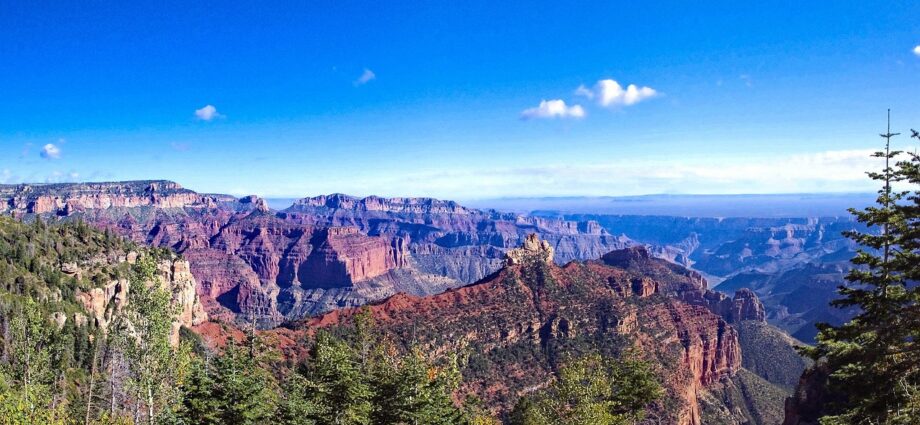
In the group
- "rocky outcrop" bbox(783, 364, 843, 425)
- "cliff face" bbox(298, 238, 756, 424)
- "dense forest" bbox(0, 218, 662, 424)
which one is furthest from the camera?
"cliff face" bbox(298, 238, 756, 424)

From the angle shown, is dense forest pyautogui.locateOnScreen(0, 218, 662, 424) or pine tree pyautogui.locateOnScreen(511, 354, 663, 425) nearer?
dense forest pyautogui.locateOnScreen(0, 218, 662, 424)

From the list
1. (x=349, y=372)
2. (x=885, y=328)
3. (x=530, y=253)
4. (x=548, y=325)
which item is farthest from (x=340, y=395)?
(x=530, y=253)

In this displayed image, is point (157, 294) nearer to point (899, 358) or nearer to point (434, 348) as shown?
point (899, 358)

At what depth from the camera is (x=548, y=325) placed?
121m

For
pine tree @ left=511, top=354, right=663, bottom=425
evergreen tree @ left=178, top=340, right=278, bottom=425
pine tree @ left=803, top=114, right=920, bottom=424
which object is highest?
pine tree @ left=803, top=114, right=920, bottom=424

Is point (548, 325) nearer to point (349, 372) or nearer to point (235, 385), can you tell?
point (349, 372)

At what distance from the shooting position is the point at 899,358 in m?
23.2

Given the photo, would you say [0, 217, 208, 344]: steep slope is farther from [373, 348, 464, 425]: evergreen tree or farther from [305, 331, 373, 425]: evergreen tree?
[373, 348, 464, 425]: evergreen tree

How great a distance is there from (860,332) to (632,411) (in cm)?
2745

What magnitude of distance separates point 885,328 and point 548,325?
328ft

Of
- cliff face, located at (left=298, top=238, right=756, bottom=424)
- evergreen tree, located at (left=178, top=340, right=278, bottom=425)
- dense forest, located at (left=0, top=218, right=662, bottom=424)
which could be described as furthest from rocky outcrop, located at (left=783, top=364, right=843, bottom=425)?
evergreen tree, located at (left=178, top=340, right=278, bottom=425)

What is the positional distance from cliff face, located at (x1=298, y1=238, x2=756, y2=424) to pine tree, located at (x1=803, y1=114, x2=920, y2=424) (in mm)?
70047

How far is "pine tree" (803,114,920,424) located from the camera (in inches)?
887

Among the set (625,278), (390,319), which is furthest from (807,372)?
(625,278)
